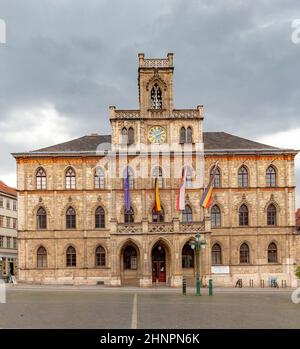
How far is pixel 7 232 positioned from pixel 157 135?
33533 millimetres

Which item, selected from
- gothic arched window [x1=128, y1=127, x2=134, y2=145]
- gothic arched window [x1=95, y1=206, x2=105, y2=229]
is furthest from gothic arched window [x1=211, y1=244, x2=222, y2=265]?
gothic arched window [x1=128, y1=127, x2=134, y2=145]

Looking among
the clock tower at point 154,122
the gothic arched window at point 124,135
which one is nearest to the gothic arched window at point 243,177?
the clock tower at point 154,122

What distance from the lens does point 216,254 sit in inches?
2156

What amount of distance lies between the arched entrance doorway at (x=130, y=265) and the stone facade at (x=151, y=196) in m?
0.09

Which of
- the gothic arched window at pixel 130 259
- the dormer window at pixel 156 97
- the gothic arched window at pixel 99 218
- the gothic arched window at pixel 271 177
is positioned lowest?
the gothic arched window at pixel 130 259

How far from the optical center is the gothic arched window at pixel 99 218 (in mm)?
55000

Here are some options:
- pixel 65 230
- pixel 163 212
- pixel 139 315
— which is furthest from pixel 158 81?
pixel 139 315

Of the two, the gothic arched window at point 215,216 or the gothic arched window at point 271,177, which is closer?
the gothic arched window at point 215,216

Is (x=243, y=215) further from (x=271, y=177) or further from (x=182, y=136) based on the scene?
(x=182, y=136)

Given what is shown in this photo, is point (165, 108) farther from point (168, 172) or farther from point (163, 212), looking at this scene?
point (163, 212)

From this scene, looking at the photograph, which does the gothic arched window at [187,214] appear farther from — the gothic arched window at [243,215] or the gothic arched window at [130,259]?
the gothic arched window at [130,259]

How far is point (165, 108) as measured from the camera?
54.8 metres
